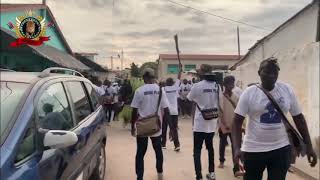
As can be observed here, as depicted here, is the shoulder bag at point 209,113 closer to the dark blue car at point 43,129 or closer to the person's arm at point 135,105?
the person's arm at point 135,105

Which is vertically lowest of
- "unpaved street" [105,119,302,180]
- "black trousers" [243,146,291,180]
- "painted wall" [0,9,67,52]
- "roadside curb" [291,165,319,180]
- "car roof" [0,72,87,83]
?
"unpaved street" [105,119,302,180]

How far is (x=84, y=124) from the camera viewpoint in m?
6.05

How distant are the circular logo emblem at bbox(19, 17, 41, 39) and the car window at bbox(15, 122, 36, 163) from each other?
43.9ft

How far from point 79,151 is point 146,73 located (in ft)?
9.32

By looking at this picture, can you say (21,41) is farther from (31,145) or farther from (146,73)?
(31,145)

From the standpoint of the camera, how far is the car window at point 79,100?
6029 mm

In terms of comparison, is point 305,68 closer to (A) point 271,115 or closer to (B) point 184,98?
(A) point 271,115

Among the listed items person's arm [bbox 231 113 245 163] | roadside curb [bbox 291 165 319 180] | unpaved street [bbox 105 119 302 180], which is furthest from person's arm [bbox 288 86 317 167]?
unpaved street [bbox 105 119 302 180]

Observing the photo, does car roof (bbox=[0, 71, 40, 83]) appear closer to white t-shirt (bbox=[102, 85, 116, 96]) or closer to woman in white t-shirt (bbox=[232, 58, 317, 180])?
woman in white t-shirt (bbox=[232, 58, 317, 180])

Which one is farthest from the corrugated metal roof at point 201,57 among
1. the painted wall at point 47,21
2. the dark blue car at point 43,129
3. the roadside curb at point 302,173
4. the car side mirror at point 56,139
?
the car side mirror at point 56,139

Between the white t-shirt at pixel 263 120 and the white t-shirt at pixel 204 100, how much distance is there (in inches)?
112

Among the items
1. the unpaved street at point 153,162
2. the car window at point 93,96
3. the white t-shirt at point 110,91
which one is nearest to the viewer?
the car window at point 93,96

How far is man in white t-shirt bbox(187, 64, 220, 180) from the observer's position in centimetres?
816

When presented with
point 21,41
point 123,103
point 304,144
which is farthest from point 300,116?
point 123,103
